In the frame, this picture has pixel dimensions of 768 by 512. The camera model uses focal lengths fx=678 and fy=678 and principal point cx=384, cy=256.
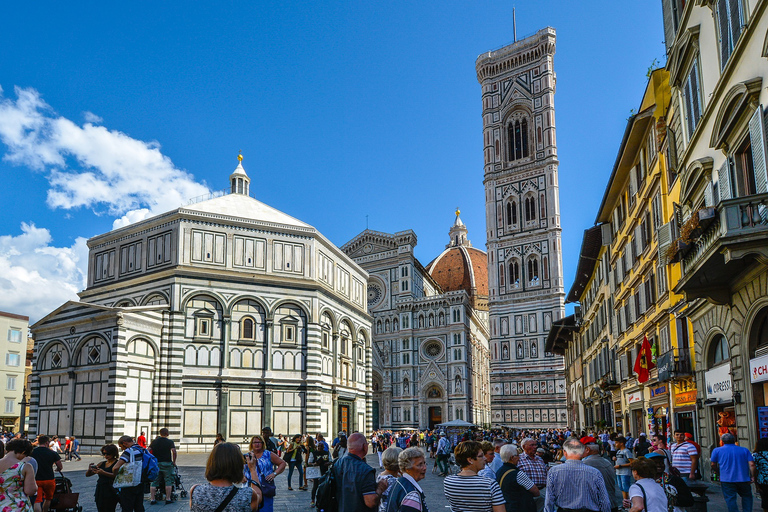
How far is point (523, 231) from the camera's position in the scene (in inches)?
2923

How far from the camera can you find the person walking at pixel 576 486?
20.4ft

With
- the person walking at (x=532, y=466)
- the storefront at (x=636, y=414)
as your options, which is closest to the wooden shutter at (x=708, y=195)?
the person walking at (x=532, y=466)

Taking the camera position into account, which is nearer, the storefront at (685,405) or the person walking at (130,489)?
the person walking at (130,489)

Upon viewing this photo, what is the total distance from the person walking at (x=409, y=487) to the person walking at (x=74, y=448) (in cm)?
2768

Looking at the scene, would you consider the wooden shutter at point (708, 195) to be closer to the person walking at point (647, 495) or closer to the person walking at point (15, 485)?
the person walking at point (647, 495)

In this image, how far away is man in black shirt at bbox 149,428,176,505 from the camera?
14.5 metres

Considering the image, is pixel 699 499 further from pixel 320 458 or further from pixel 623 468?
pixel 320 458

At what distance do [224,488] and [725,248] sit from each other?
928cm

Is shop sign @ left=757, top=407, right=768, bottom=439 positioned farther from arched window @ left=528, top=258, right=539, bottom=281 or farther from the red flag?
arched window @ left=528, top=258, right=539, bottom=281

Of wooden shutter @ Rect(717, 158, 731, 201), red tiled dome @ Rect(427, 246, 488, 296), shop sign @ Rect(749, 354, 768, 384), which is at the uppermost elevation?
red tiled dome @ Rect(427, 246, 488, 296)

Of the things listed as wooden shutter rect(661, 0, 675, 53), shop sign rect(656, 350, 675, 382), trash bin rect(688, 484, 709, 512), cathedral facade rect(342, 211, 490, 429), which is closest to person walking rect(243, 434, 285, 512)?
trash bin rect(688, 484, 709, 512)

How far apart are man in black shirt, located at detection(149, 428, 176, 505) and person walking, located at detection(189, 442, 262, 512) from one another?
10219mm

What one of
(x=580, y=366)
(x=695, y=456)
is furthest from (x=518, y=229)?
(x=695, y=456)

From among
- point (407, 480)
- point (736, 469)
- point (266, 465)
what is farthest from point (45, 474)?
point (736, 469)
